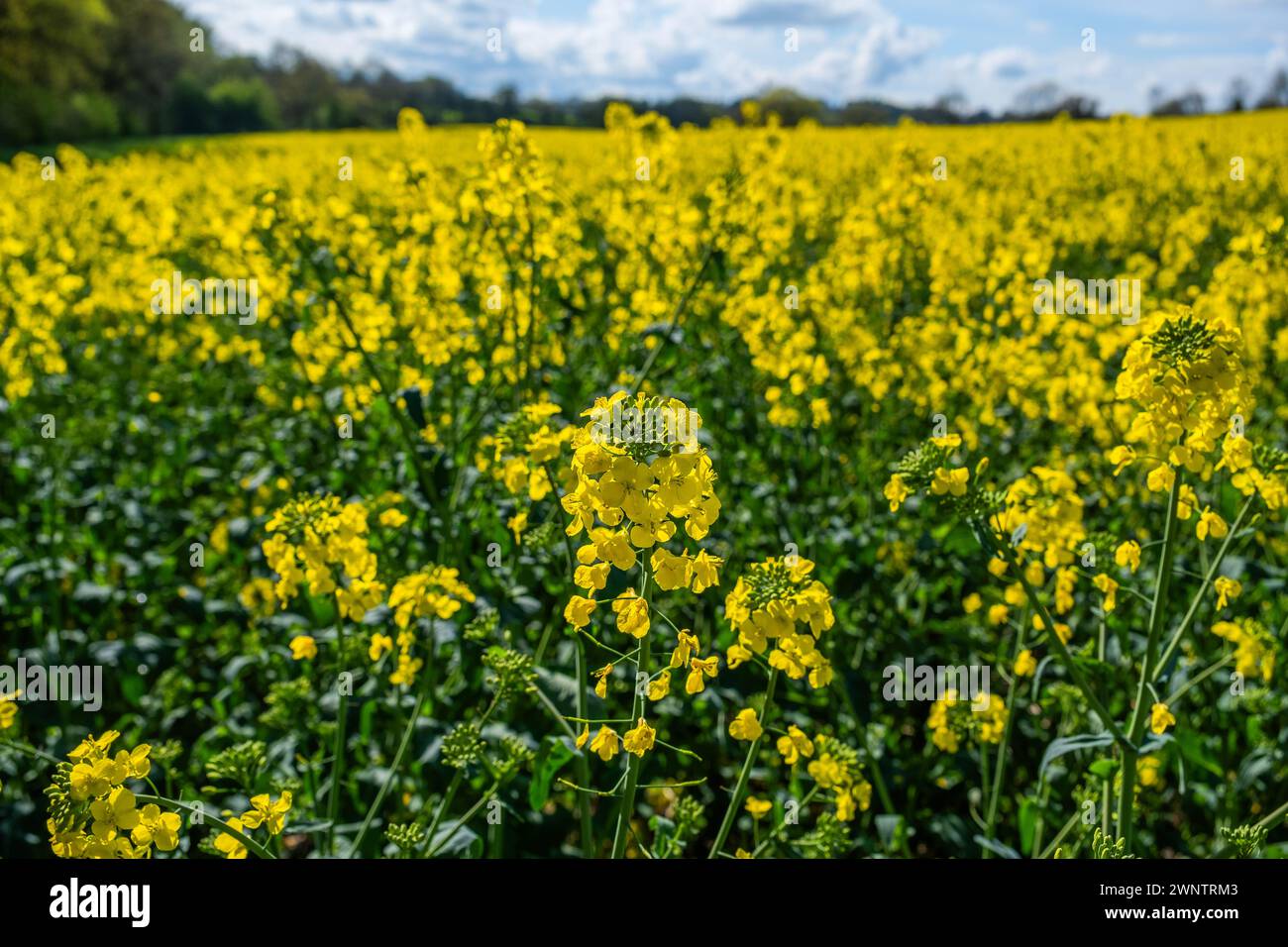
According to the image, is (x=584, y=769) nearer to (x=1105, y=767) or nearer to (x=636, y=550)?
(x=636, y=550)

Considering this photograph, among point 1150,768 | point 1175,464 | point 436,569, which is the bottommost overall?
point 1150,768

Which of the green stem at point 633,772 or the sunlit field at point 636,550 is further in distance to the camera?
the sunlit field at point 636,550

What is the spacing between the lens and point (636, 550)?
1780mm

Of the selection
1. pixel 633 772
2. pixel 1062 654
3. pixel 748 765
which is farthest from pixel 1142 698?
pixel 633 772

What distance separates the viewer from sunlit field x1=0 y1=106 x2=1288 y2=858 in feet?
6.55

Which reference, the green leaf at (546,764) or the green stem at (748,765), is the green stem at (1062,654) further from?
the green leaf at (546,764)

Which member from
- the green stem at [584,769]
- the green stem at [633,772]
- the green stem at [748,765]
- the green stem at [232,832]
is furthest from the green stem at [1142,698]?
the green stem at [232,832]

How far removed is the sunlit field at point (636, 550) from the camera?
200 centimetres

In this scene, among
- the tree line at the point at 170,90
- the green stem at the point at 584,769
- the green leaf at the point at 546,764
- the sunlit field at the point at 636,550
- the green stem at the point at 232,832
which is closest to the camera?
the green stem at the point at 232,832

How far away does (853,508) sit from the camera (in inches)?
173

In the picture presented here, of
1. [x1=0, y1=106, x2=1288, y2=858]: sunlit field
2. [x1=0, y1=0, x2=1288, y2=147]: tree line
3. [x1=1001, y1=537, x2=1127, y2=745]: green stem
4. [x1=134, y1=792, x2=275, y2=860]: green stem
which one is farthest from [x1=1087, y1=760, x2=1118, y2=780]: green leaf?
[x1=0, y1=0, x2=1288, y2=147]: tree line
